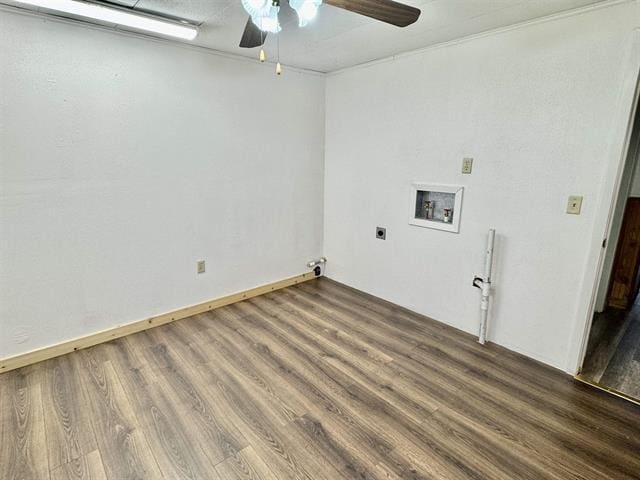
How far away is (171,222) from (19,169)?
40.1 inches

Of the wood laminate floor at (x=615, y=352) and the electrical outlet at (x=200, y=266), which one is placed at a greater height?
the electrical outlet at (x=200, y=266)

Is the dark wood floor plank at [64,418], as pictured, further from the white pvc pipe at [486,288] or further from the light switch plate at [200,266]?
the white pvc pipe at [486,288]

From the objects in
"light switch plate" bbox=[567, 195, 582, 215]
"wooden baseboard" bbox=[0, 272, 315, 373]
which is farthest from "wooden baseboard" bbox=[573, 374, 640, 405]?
"wooden baseboard" bbox=[0, 272, 315, 373]

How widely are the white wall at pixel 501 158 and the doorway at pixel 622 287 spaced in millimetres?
630

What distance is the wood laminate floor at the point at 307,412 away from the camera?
1.66m

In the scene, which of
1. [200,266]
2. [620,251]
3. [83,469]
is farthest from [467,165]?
[83,469]

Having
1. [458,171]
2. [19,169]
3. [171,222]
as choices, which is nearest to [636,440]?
[458,171]

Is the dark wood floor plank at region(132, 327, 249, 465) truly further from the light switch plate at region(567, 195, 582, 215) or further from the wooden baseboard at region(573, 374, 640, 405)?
the light switch plate at region(567, 195, 582, 215)

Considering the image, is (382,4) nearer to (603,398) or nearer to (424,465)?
(424,465)

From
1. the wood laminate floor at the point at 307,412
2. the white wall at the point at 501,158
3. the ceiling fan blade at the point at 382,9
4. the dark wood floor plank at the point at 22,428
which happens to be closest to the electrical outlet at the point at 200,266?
the wood laminate floor at the point at 307,412

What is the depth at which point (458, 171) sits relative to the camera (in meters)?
2.75

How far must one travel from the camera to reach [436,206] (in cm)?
300

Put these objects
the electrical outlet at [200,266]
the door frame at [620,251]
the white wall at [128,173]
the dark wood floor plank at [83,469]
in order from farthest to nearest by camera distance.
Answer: the door frame at [620,251] → the electrical outlet at [200,266] → the white wall at [128,173] → the dark wood floor plank at [83,469]

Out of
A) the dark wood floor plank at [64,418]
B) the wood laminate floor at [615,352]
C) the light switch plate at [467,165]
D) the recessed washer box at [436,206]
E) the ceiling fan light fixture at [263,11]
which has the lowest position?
the dark wood floor plank at [64,418]
